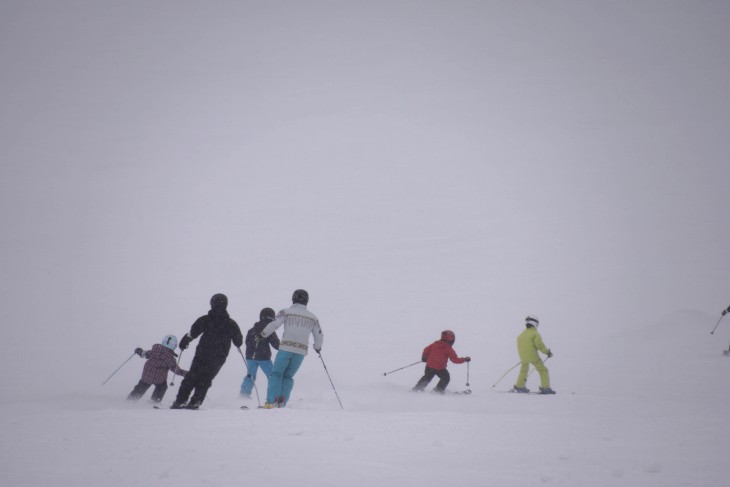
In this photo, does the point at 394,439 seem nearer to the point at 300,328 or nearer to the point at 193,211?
the point at 300,328

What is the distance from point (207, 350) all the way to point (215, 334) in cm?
29

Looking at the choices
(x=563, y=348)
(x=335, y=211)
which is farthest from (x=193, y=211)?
(x=563, y=348)

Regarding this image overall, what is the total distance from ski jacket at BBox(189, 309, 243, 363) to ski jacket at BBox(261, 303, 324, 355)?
24.1 inches

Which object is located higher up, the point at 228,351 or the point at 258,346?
the point at 258,346

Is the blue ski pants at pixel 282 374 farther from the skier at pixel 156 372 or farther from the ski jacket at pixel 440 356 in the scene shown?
the ski jacket at pixel 440 356

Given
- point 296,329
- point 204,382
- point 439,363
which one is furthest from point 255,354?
point 439,363

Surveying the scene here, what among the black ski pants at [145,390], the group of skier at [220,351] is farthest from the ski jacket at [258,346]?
the black ski pants at [145,390]

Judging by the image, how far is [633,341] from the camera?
66.5 ft

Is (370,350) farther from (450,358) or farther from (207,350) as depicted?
(207,350)

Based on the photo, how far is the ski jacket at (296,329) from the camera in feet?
26.6

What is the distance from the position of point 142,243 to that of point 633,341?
61362mm

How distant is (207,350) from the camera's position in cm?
762

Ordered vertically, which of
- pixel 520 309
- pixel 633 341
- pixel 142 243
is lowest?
pixel 633 341

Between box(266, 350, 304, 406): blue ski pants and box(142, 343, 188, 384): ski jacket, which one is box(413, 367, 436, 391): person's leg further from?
box(142, 343, 188, 384): ski jacket
